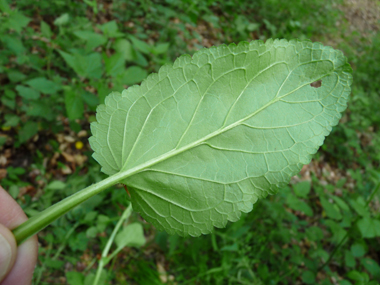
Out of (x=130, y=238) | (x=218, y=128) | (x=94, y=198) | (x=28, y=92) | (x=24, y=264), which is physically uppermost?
(x=218, y=128)

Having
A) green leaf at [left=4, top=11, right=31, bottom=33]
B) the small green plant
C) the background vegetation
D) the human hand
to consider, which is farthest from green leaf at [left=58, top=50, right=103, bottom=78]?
the small green plant

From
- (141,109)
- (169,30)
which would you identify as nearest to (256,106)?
(141,109)

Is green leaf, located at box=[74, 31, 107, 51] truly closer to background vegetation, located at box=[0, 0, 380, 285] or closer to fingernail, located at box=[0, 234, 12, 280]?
background vegetation, located at box=[0, 0, 380, 285]

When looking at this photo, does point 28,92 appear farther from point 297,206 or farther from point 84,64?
point 297,206

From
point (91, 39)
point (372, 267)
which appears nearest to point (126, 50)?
point (91, 39)

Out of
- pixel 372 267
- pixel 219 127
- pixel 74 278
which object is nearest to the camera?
pixel 219 127

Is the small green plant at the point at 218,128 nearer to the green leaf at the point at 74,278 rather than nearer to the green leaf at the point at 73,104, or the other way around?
the green leaf at the point at 74,278
